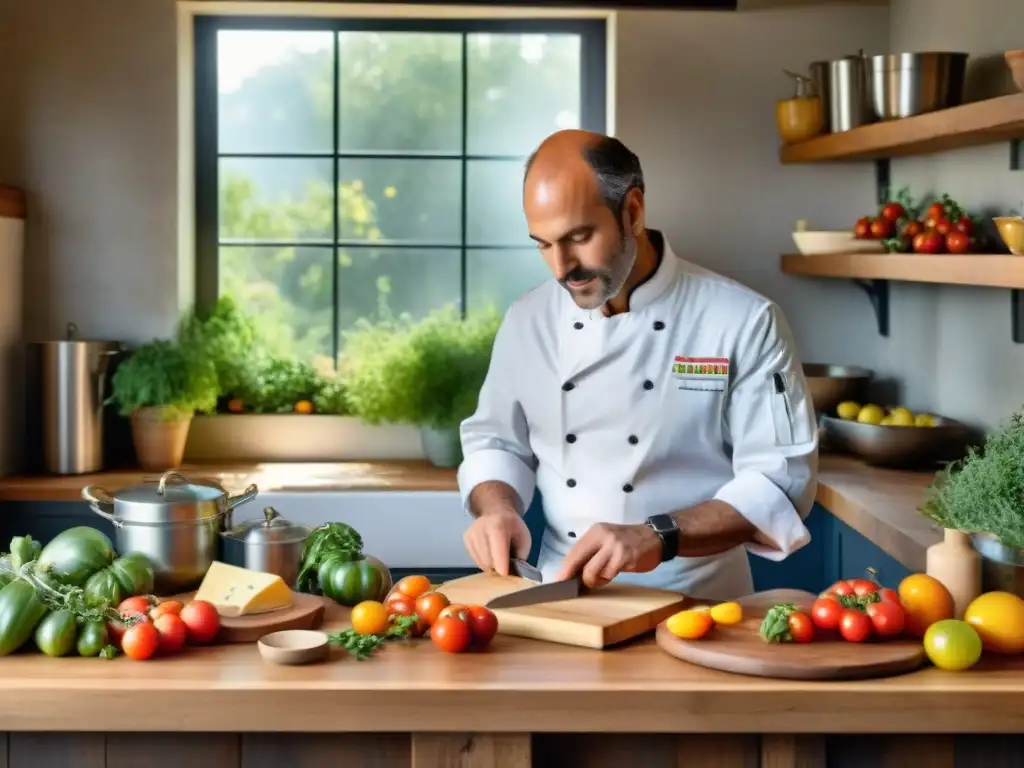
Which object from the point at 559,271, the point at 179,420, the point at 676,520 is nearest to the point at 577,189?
the point at 559,271

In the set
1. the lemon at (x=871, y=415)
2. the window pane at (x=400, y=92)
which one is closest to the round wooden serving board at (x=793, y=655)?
the lemon at (x=871, y=415)

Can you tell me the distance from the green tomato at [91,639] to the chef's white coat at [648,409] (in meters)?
0.89

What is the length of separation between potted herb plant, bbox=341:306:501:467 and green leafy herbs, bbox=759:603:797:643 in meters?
2.44

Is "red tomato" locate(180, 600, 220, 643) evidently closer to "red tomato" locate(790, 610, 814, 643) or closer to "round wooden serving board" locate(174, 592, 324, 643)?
"round wooden serving board" locate(174, 592, 324, 643)

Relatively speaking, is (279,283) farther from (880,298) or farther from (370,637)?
(370,637)

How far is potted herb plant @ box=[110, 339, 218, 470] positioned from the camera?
4.41 metres

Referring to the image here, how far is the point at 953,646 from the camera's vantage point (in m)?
1.96

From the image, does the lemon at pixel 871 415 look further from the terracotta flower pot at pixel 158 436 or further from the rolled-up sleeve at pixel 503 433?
the terracotta flower pot at pixel 158 436

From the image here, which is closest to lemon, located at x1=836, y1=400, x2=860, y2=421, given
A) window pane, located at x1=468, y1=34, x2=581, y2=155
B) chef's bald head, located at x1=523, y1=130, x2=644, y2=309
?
window pane, located at x1=468, y1=34, x2=581, y2=155

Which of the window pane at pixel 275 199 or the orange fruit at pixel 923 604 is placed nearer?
the orange fruit at pixel 923 604

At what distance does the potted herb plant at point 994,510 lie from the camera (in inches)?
84.8

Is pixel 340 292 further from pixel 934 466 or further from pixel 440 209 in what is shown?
pixel 934 466

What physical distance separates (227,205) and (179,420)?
0.86m

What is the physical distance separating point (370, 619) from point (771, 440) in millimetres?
877
